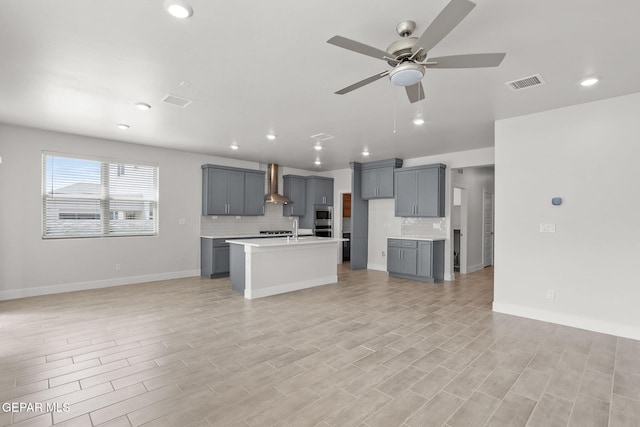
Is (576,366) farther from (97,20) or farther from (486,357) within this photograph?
(97,20)

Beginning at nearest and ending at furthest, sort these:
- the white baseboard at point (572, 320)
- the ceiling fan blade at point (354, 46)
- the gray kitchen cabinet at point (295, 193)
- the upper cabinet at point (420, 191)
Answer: the ceiling fan blade at point (354, 46) → the white baseboard at point (572, 320) → the upper cabinet at point (420, 191) → the gray kitchen cabinet at point (295, 193)

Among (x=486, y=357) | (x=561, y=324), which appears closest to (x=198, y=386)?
(x=486, y=357)

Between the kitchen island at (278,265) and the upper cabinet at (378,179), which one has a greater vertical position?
the upper cabinet at (378,179)

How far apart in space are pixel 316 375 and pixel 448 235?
16.7 ft

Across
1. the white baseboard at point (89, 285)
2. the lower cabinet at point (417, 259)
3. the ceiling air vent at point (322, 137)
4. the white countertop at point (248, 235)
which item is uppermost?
the ceiling air vent at point (322, 137)

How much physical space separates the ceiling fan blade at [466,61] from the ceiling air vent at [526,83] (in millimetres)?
1388

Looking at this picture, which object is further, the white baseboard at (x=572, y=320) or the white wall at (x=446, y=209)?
the white wall at (x=446, y=209)

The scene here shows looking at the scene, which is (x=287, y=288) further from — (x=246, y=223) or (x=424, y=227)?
(x=424, y=227)

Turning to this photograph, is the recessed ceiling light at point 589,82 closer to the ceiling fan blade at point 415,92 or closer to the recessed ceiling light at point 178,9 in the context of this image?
the ceiling fan blade at point 415,92

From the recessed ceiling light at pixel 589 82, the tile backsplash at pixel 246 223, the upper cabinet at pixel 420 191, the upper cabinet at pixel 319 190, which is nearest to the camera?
the recessed ceiling light at pixel 589 82

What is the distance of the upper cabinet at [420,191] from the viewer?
6559 millimetres

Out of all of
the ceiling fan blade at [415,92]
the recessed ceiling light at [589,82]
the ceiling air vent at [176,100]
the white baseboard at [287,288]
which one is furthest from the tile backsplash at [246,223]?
the recessed ceiling light at [589,82]

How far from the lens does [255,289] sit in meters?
5.04

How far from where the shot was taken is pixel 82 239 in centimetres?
559
